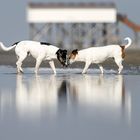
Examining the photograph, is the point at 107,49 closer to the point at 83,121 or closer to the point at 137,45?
the point at 83,121

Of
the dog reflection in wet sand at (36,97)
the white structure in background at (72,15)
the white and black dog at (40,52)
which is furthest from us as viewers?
the white structure in background at (72,15)

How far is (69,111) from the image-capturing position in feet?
48.5

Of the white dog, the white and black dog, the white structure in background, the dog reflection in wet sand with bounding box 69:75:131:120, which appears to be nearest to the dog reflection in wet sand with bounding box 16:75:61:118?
the dog reflection in wet sand with bounding box 69:75:131:120

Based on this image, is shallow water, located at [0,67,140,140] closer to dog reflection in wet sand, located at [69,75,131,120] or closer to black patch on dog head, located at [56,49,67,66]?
dog reflection in wet sand, located at [69,75,131,120]

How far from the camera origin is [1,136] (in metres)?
11.8

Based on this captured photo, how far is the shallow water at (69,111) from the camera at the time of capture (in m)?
12.1

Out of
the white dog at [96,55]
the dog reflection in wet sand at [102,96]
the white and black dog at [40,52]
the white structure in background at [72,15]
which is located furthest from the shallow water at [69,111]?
the white structure in background at [72,15]

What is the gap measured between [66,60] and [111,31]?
55299 mm

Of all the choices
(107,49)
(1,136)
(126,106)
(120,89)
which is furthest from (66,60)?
(1,136)

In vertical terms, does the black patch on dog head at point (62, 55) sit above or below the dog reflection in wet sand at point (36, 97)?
above

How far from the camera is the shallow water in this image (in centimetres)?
1210

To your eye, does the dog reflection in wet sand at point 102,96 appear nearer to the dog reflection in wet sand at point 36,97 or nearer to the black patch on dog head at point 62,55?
the dog reflection in wet sand at point 36,97

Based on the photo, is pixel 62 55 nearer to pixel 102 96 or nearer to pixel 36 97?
pixel 102 96

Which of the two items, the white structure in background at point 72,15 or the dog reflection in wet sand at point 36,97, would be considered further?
the white structure in background at point 72,15
